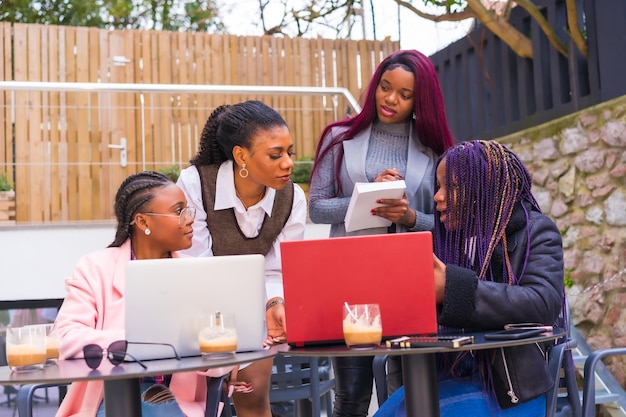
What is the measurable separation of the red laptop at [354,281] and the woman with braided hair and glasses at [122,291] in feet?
1.31

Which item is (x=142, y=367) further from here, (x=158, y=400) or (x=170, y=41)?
(x=170, y=41)

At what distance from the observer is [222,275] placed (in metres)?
1.88

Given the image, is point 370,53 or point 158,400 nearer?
point 158,400

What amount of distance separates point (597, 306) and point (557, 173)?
80 cm

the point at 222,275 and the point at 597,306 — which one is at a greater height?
the point at 222,275

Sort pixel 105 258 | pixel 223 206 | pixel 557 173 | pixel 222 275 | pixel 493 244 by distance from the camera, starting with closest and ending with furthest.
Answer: pixel 222 275 < pixel 493 244 < pixel 105 258 < pixel 223 206 < pixel 557 173

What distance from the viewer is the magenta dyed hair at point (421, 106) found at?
2738mm


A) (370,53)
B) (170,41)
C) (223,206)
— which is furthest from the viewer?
(370,53)

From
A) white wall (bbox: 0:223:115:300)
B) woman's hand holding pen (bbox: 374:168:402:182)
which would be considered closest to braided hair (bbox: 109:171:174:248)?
woman's hand holding pen (bbox: 374:168:402:182)

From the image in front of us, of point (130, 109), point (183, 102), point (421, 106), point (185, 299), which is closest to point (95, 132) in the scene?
point (130, 109)

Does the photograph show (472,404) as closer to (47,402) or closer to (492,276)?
(492,276)

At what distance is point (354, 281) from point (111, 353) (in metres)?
0.55

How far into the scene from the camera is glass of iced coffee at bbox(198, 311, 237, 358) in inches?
71.4

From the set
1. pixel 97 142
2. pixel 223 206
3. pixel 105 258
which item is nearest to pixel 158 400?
pixel 105 258
